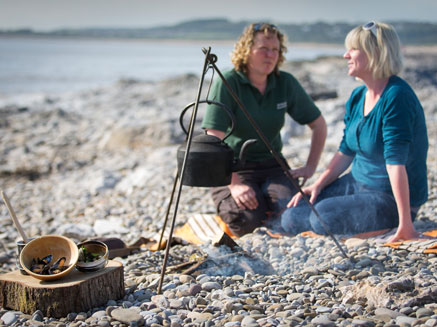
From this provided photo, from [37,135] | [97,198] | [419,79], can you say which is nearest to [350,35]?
[97,198]

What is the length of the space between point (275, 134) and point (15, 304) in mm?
2751

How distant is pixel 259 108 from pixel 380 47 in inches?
49.6

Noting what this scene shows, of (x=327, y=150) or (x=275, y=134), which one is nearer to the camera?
(x=275, y=134)

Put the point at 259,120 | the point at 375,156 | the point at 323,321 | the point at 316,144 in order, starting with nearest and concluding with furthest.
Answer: the point at 323,321, the point at 375,156, the point at 259,120, the point at 316,144

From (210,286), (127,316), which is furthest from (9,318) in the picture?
(210,286)

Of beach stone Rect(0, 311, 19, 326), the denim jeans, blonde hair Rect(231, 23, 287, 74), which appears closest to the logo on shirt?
blonde hair Rect(231, 23, 287, 74)

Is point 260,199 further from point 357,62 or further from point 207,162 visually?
point 357,62

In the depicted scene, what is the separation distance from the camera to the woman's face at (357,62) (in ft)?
12.5

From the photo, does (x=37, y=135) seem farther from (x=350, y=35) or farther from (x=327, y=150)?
(x=350, y=35)

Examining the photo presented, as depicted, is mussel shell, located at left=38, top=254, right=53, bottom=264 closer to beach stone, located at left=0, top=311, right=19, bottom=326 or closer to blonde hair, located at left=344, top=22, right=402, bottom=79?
beach stone, located at left=0, top=311, right=19, bottom=326

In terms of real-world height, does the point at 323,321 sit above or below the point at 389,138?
below

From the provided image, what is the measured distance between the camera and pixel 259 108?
15.2 ft

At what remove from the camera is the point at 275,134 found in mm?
4766

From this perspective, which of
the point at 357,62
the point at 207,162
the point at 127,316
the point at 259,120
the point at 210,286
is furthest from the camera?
the point at 259,120
